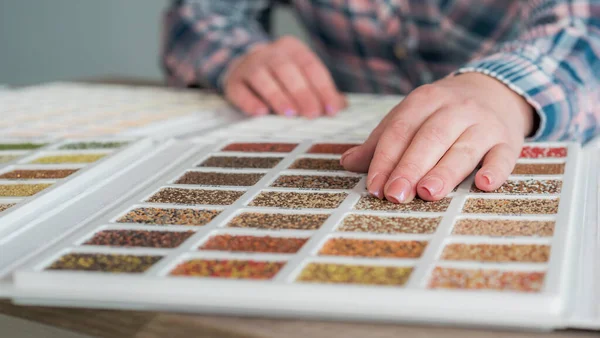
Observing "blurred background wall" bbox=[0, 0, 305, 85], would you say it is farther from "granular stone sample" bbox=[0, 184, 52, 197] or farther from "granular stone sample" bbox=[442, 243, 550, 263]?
"granular stone sample" bbox=[442, 243, 550, 263]

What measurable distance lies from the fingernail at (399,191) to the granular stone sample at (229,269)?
0.38 ft

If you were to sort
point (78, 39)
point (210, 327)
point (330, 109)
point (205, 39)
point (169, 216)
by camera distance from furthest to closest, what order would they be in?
point (78, 39) → point (205, 39) → point (330, 109) → point (169, 216) → point (210, 327)

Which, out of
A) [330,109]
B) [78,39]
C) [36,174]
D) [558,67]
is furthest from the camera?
[78,39]

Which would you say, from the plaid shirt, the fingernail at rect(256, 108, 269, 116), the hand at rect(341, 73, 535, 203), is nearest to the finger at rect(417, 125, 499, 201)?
the hand at rect(341, 73, 535, 203)

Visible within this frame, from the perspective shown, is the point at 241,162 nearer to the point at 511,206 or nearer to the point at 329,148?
the point at 329,148

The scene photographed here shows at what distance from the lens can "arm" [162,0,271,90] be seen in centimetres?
101

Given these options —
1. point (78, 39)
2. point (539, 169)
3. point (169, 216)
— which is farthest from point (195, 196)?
point (78, 39)

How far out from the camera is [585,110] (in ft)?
2.23

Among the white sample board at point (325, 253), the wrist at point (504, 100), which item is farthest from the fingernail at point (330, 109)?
the white sample board at point (325, 253)

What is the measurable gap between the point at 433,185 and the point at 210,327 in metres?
0.19

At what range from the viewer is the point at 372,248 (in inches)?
14.1

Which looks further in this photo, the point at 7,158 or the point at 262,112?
the point at 262,112

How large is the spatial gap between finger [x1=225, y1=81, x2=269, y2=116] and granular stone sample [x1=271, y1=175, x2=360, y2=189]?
1.09 feet

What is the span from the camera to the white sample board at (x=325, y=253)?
31 centimetres
